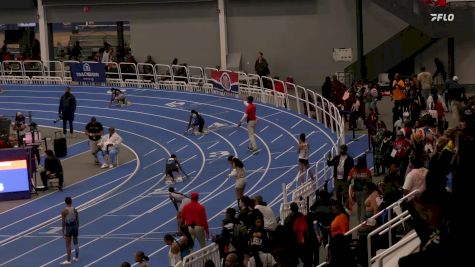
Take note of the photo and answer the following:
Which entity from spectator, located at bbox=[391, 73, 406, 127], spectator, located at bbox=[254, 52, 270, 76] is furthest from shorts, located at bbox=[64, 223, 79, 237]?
spectator, located at bbox=[254, 52, 270, 76]

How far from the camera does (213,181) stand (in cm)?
3191

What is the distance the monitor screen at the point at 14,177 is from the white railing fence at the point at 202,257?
1227 centimetres

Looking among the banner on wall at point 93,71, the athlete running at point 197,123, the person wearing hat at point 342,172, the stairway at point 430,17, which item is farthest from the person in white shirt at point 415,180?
the banner on wall at point 93,71

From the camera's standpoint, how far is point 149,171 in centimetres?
3397

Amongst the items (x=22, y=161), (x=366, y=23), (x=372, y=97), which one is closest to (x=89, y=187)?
(x=22, y=161)

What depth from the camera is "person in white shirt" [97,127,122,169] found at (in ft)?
113

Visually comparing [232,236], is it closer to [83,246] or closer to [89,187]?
[83,246]

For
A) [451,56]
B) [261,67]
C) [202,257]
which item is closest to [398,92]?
[451,56]

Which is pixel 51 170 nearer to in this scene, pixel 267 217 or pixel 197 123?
pixel 197 123

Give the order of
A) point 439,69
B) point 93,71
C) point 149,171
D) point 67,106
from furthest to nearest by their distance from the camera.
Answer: point 93,71, point 439,69, point 67,106, point 149,171

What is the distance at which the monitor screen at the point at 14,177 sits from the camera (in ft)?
103

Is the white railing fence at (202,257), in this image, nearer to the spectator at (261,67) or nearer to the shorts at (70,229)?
the shorts at (70,229)

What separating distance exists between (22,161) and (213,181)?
4.86 metres

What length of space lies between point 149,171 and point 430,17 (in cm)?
1542
